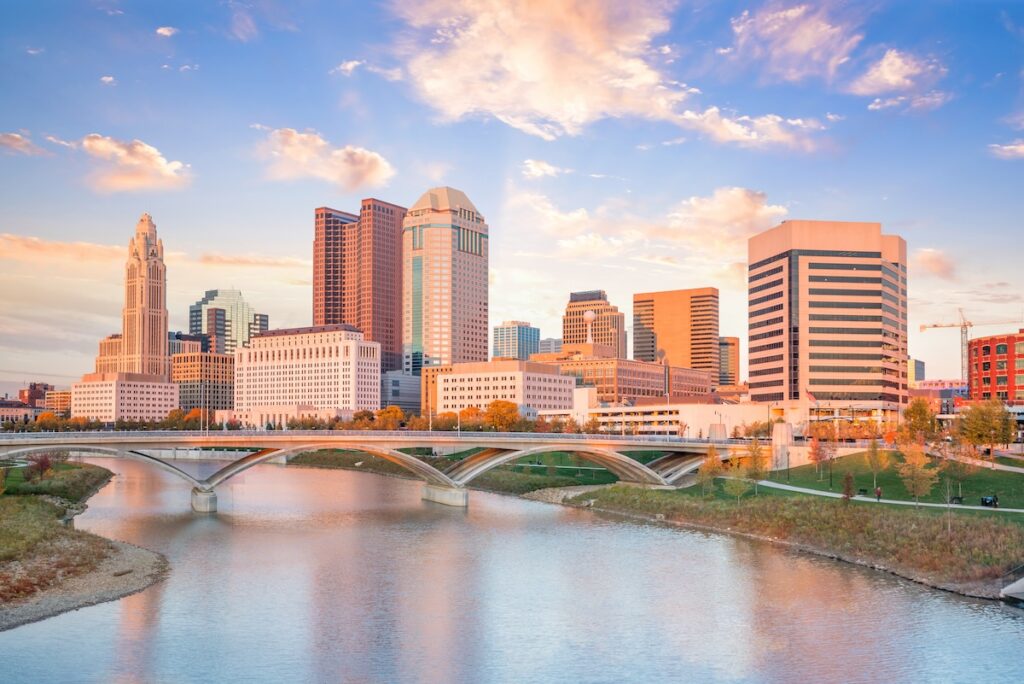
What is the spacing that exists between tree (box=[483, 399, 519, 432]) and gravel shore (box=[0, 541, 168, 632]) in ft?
329

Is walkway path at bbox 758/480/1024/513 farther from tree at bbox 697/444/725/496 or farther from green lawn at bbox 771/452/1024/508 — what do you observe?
tree at bbox 697/444/725/496

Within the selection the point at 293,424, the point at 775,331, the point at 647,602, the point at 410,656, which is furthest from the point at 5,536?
the point at 775,331

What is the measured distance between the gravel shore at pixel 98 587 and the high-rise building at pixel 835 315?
119 meters

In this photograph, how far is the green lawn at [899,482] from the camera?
244 feet

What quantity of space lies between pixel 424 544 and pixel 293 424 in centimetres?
11257

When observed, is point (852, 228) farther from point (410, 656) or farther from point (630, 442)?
point (410, 656)

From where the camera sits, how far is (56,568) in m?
53.5

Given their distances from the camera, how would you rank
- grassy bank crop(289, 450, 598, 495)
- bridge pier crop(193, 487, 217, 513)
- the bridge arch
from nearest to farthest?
bridge pier crop(193, 487, 217, 513) < the bridge arch < grassy bank crop(289, 450, 598, 495)

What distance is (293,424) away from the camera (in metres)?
177

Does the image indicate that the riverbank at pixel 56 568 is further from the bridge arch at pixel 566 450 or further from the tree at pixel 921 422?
the tree at pixel 921 422

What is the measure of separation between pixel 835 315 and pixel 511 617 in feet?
409

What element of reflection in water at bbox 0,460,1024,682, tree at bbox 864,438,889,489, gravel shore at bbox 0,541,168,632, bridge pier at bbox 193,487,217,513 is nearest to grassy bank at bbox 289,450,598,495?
bridge pier at bbox 193,487,217,513

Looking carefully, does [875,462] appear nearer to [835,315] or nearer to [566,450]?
[566,450]

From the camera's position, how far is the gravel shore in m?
45.4
